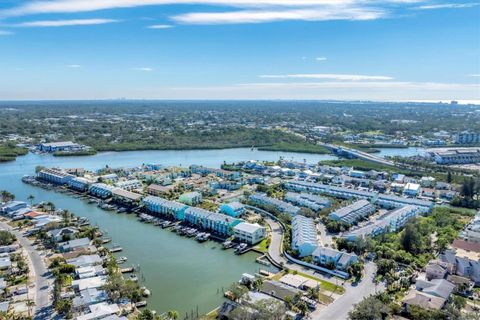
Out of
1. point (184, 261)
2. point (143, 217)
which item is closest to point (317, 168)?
point (143, 217)

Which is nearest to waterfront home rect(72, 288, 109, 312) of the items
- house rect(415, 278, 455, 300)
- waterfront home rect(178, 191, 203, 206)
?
house rect(415, 278, 455, 300)

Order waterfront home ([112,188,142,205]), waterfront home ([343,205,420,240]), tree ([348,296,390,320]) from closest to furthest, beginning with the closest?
tree ([348,296,390,320]) < waterfront home ([343,205,420,240]) < waterfront home ([112,188,142,205])

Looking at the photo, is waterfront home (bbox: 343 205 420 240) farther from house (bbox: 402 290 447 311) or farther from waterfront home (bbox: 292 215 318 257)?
house (bbox: 402 290 447 311)

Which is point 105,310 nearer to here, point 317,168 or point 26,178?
point 26,178

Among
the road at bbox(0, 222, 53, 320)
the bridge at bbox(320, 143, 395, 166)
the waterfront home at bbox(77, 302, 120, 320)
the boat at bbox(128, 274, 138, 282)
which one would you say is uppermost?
the bridge at bbox(320, 143, 395, 166)

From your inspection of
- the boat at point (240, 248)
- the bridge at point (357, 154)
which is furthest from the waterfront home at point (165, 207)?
the bridge at point (357, 154)

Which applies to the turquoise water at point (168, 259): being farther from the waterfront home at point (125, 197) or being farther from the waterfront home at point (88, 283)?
the waterfront home at point (88, 283)
